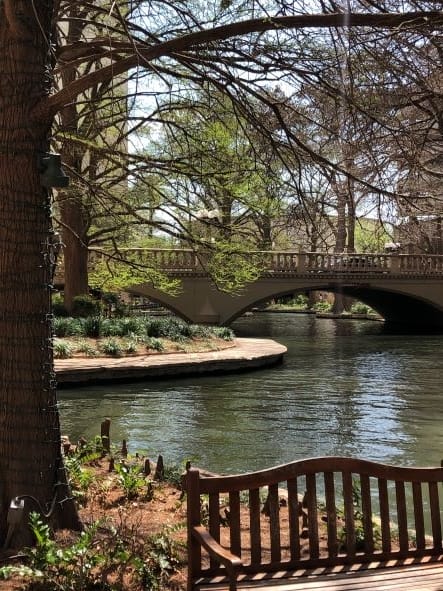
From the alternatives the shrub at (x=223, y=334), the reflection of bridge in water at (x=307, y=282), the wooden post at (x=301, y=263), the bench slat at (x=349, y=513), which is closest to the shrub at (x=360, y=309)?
the reflection of bridge in water at (x=307, y=282)

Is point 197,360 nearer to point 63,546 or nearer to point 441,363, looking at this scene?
point 441,363

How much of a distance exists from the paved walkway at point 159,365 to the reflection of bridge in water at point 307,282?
869cm

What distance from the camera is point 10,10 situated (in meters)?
3.78

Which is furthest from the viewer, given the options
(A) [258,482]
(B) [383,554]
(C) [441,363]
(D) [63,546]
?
(C) [441,363]

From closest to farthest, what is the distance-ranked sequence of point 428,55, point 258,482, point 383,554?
point 258,482, point 383,554, point 428,55

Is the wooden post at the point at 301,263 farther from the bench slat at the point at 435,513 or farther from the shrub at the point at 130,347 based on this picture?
the bench slat at the point at 435,513

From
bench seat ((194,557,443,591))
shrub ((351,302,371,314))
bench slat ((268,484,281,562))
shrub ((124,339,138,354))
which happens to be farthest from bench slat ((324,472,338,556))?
shrub ((351,302,371,314))

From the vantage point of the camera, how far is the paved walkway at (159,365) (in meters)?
14.8

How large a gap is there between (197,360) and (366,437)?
690 centimetres

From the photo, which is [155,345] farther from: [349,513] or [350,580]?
[350,580]

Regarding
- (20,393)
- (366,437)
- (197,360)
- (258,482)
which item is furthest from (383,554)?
(197,360)

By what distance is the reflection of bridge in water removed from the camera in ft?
95.9

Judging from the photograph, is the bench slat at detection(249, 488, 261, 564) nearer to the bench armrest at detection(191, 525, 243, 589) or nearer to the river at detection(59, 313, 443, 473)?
the bench armrest at detection(191, 525, 243, 589)

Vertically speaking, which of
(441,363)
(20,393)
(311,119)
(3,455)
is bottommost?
(441,363)
